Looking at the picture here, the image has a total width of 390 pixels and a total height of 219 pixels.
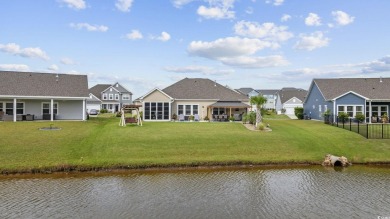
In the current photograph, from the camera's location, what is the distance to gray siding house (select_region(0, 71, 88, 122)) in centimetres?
3731

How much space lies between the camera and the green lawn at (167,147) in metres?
21.7

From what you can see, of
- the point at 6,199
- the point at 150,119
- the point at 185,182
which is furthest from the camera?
the point at 150,119

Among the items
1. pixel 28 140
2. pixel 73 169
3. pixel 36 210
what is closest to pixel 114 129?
pixel 28 140

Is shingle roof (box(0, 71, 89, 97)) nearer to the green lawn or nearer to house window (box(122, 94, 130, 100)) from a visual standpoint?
the green lawn

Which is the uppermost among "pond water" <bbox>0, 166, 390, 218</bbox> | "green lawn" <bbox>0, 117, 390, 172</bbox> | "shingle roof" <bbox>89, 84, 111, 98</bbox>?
"shingle roof" <bbox>89, 84, 111, 98</bbox>

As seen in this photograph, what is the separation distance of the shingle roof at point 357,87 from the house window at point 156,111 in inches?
842

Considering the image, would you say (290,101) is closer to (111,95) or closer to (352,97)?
(352,97)

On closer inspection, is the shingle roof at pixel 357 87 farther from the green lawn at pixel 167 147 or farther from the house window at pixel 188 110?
the house window at pixel 188 110

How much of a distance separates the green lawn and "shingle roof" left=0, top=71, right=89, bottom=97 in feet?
23.3

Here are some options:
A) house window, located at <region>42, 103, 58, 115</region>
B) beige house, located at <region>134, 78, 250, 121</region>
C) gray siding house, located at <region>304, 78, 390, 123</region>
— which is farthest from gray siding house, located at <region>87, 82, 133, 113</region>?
gray siding house, located at <region>304, 78, 390, 123</region>

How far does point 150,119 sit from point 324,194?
95.4 feet

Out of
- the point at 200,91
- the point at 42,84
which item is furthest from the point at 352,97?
the point at 42,84

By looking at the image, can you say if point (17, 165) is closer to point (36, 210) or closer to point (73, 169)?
point (73, 169)

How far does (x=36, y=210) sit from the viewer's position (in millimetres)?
13180
